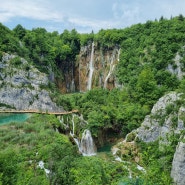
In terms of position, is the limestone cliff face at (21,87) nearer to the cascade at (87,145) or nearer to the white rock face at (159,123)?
the cascade at (87,145)

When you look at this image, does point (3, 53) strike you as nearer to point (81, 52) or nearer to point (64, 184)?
point (81, 52)

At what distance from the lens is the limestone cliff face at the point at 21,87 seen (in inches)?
1932

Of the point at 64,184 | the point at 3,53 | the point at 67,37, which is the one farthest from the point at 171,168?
the point at 67,37

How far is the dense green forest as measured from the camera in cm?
2391

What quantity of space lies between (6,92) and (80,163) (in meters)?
26.4

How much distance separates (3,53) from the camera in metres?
51.9

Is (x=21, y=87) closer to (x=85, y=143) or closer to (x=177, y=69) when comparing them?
(x=85, y=143)

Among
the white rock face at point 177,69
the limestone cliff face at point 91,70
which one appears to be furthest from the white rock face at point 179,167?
the limestone cliff face at point 91,70

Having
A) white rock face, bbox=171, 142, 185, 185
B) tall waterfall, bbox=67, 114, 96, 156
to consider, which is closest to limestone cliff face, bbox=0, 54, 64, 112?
tall waterfall, bbox=67, 114, 96, 156

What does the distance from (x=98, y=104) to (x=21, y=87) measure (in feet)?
38.7

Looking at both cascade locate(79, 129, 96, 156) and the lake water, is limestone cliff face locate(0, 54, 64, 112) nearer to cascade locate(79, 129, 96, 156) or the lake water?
the lake water

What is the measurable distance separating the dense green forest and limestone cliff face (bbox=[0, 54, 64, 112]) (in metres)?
1.09

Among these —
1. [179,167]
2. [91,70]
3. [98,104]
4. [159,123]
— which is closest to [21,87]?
[98,104]

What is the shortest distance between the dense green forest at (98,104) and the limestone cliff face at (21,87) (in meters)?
1.09
